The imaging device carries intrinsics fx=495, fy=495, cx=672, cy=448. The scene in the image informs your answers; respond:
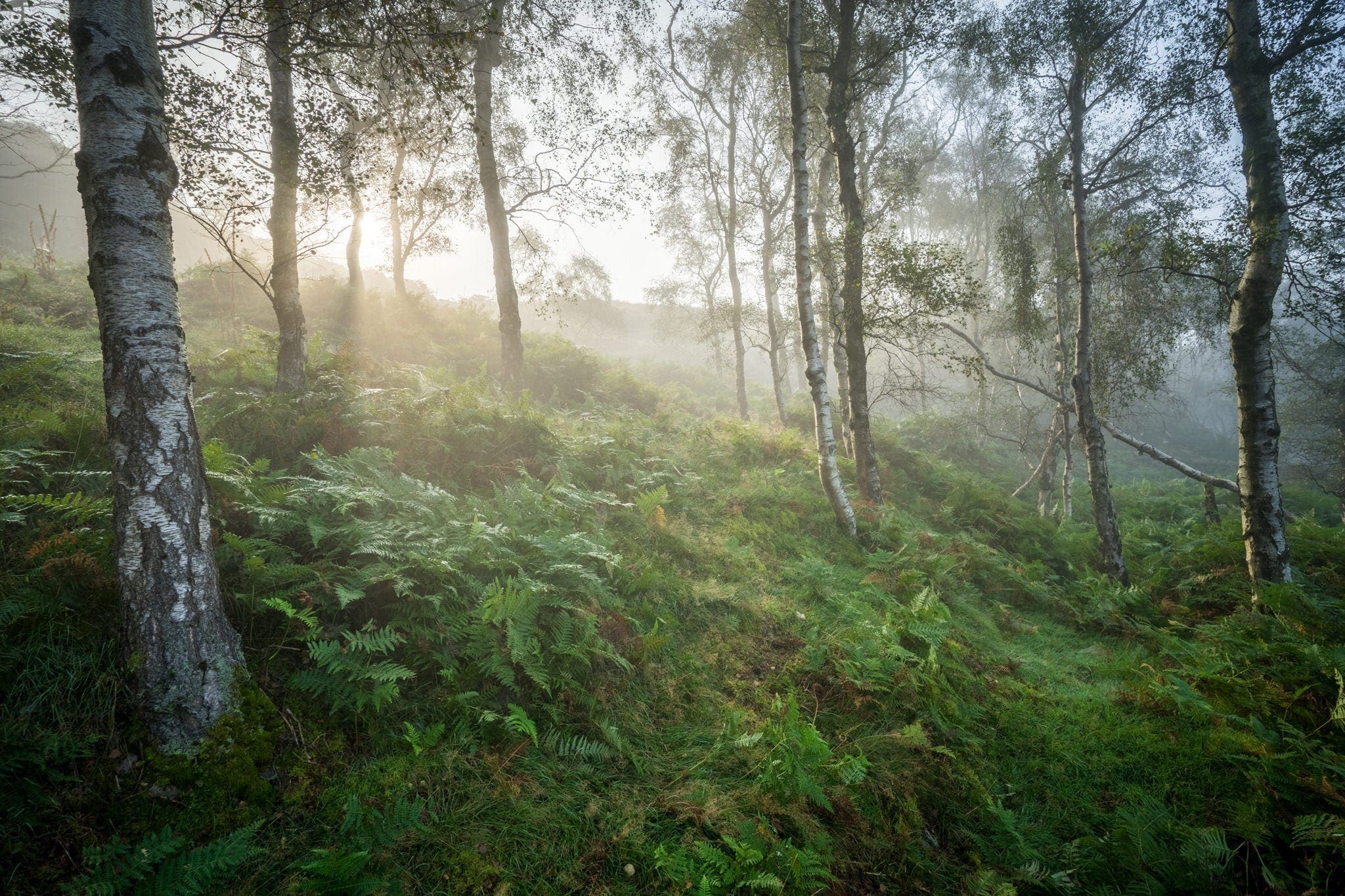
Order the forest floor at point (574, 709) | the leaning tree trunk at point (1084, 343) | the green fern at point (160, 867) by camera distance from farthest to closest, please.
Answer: the leaning tree trunk at point (1084, 343) < the forest floor at point (574, 709) < the green fern at point (160, 867)

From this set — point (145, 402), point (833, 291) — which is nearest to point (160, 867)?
point (145, 402)

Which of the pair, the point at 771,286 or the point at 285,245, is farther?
the point at 771,286

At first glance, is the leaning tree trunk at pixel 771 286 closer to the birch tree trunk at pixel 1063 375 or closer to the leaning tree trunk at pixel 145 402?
the birch tree trunk at pixel 1063 375

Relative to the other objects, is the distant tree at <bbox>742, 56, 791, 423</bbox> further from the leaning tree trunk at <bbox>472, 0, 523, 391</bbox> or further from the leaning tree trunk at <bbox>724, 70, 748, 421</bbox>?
the leaning tree trunk at <bbox>472, 0, 523, 391</bbox>

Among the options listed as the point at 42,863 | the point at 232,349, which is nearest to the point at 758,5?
the point at 232,349

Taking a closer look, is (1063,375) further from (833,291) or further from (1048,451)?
(833,291)

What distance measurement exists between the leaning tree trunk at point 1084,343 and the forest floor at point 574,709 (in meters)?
2.57

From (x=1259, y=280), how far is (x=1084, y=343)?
9.57 feet

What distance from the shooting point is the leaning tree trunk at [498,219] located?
11.4m

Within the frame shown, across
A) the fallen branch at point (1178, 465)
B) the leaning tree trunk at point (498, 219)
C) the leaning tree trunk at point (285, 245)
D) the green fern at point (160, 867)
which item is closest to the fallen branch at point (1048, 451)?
the fallen branch at point (1178, 465)

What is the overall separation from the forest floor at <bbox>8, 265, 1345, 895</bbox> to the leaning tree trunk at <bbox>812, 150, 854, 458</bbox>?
5.63 m

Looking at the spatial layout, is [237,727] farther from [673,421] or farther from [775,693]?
[673,421]

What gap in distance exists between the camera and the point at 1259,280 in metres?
6.88

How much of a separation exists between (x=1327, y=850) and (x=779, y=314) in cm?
2032
